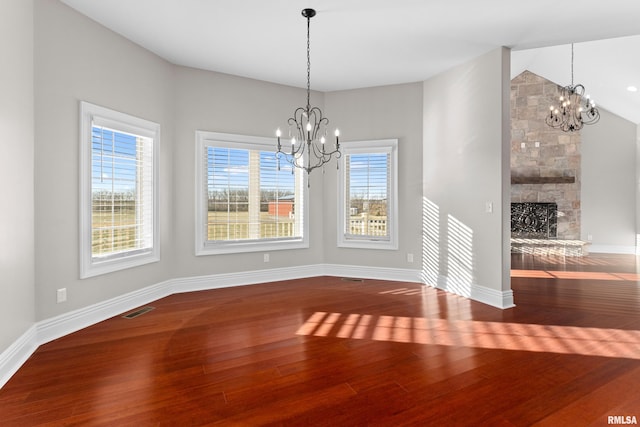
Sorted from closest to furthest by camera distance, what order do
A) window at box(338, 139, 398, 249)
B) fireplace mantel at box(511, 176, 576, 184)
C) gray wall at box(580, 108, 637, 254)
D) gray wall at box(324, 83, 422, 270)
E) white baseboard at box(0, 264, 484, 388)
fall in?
1. white baseboard at box(0, 264, 484, 388)
2. gray wall at box(324, 83, 422, 270)
3. window at box(338, 139, 398, 249)
4. gray wall at box(580, 108, 637, 254)
5. fireplace mantel at box(511, 176, 576, 184)

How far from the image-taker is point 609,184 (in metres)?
8.51

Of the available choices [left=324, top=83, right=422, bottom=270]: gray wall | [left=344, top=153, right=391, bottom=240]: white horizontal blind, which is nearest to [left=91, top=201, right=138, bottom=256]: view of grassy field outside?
[left=324, top=83, right=422, bottom=270]: gray wall

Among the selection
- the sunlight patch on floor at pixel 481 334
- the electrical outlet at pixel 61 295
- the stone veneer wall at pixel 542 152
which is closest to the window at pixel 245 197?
the electrical outlet at pixel 61 295

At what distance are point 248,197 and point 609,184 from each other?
8.61m

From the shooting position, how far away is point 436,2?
321 centimetres

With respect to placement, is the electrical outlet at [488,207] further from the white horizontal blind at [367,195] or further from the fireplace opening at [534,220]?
the fireplace opening at [534,220]

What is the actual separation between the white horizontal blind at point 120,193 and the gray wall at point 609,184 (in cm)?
953

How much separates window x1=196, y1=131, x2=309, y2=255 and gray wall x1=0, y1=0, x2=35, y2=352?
210cm

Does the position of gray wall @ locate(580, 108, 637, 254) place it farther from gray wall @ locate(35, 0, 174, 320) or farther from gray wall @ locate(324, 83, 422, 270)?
gray wall @ locate(35, 0, 174, 320)

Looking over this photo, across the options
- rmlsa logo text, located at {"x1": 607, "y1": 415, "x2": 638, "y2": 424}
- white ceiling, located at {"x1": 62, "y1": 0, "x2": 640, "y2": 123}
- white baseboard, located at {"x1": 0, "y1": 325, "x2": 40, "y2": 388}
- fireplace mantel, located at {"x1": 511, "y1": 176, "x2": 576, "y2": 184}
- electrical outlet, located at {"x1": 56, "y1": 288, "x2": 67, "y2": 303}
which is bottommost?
rmlsa logo text, located at {"x1": 607, "y1": 415, "x2": 638, "y2": 424}

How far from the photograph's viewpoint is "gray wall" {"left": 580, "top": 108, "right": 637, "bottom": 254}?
8.42m

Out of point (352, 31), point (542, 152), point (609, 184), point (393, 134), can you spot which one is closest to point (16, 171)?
point (352, 31)

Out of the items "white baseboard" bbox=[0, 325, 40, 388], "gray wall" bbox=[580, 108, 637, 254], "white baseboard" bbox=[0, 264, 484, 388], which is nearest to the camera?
"white baseboard" bbox=[0, 325, 40, 388]

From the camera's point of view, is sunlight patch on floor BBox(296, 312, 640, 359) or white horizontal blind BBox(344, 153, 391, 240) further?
white horizontal blind BBox(344, 153, 391, 240)
